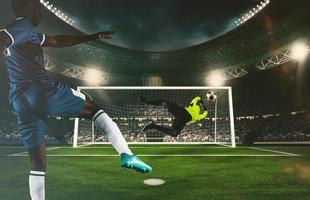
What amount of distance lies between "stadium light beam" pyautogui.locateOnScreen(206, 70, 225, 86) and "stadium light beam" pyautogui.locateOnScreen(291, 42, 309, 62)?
117 inches

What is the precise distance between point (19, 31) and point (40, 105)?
1.87 feet

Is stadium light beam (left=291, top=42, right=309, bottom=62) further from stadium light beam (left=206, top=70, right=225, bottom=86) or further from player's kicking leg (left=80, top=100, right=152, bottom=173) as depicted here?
player's kicking leg (left=80, top=100, right=152, bottom=173)

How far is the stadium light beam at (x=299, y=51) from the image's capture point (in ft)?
32.9

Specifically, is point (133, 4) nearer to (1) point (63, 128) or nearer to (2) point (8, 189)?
(2) point (8, 189)

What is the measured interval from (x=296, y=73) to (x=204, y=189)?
10894mm

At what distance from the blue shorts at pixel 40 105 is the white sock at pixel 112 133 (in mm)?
163

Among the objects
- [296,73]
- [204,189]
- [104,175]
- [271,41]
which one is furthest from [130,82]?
[204,189]

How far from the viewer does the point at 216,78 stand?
503 inches

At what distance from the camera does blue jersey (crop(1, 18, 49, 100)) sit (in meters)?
2.10

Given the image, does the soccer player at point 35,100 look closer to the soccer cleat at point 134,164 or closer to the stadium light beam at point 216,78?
the soccer cleat at point 134,164

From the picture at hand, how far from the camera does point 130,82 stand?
12.0 meters

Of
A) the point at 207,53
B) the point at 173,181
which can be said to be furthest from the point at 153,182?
the point at 207,53

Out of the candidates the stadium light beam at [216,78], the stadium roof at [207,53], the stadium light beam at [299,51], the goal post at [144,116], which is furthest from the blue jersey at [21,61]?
the stadium light beam at [216,78]

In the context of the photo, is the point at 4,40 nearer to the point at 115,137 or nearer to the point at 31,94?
the point at 31,94
